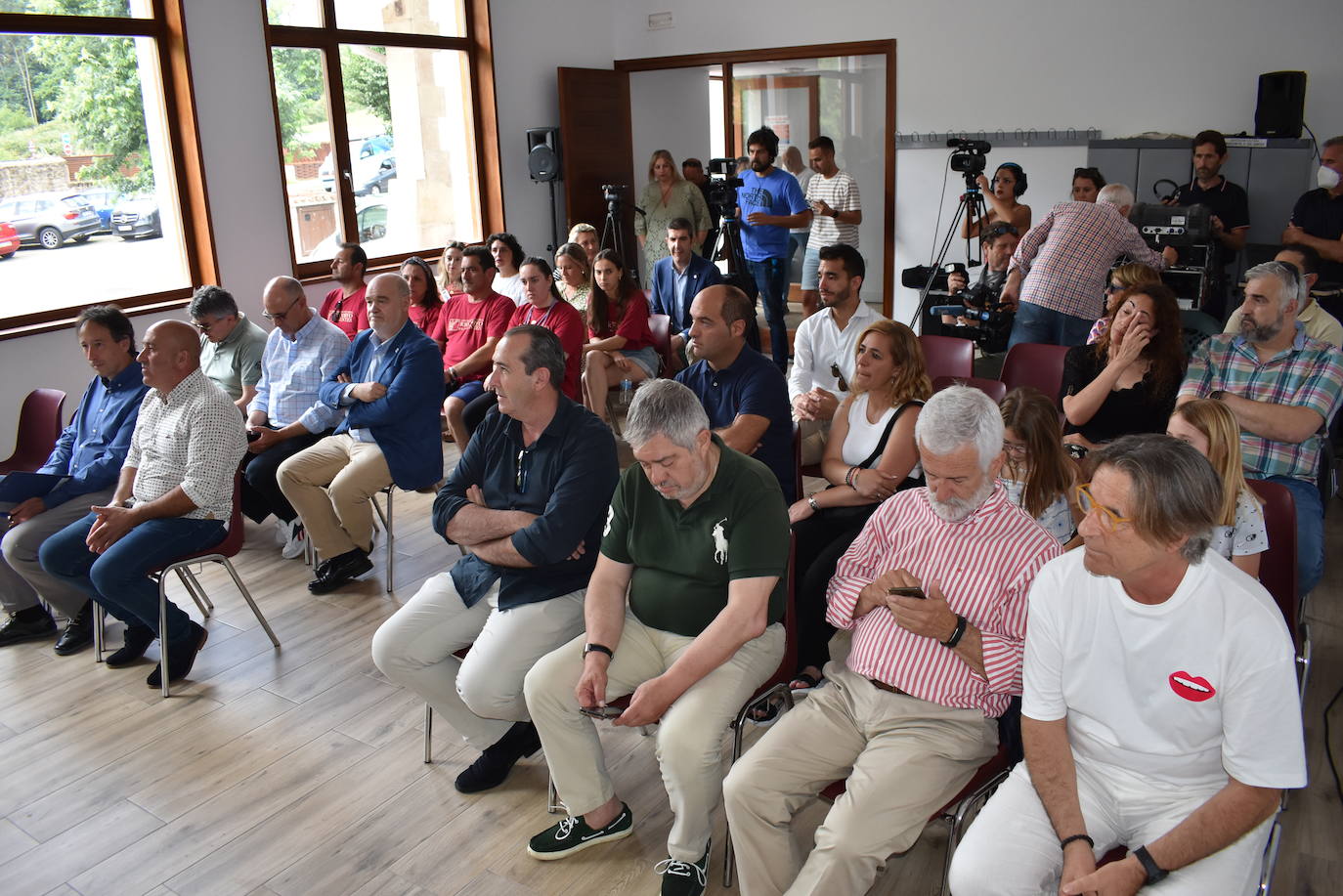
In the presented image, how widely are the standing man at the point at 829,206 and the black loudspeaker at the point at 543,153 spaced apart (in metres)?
2.12

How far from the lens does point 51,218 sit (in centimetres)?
589

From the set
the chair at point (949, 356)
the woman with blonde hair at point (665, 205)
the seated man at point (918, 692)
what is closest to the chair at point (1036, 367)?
the chair at point (949, 356)

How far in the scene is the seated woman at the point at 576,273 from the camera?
19.1ft

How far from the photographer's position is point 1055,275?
4.91m

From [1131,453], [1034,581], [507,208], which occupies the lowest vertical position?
[1034,581]

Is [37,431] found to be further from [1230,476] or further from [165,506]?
[1230,476]

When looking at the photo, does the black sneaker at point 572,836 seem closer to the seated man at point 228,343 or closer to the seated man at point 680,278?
the seated man at point 228,343

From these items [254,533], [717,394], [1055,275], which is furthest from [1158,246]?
[254,533]

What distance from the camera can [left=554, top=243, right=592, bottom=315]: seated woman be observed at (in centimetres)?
583

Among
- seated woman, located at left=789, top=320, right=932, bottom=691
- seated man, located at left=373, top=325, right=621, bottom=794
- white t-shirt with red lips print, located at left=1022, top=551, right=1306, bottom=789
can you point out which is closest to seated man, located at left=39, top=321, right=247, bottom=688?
seated man, located at left=373, top=325, right=621, bottom=794

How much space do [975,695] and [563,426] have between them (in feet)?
4.32

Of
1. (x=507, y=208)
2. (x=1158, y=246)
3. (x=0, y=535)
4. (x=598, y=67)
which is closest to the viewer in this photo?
(x=0, y=535)

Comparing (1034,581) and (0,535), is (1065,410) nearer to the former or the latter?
(1034,581)

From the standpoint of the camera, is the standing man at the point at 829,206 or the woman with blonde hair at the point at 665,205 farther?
the woman with blonde hair at the point at 665,205
